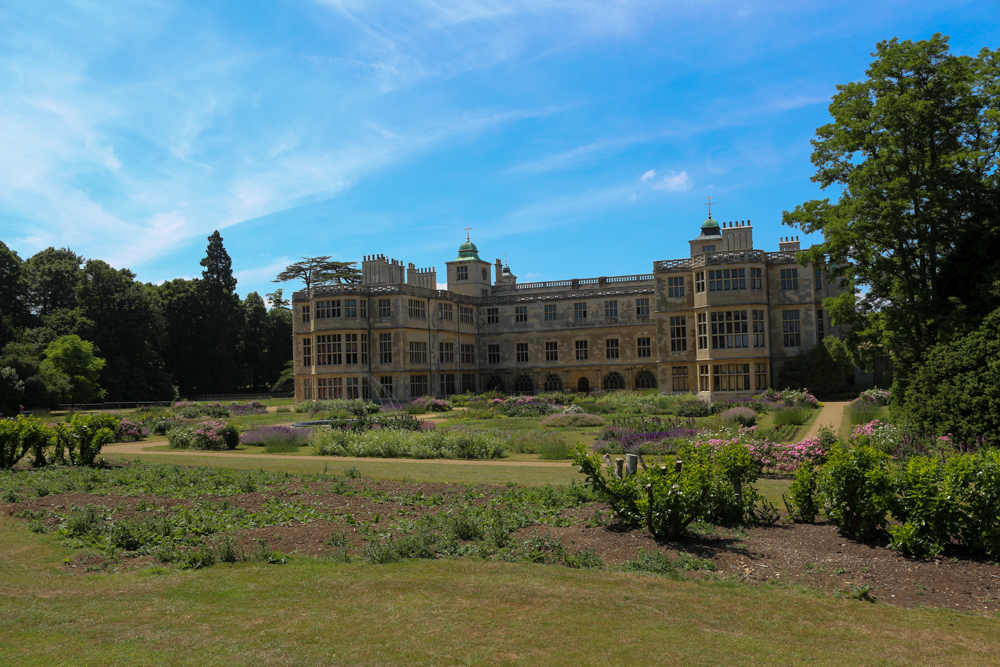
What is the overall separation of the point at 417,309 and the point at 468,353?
7.92 meters

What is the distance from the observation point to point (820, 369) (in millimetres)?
38719

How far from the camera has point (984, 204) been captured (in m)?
18.0

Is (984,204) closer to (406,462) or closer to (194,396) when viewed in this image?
(406,462)

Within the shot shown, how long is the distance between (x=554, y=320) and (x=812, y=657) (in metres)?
48.8

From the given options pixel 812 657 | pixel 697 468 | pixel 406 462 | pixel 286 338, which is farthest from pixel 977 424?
pixel 286 338

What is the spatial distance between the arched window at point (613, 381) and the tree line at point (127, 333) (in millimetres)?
30865

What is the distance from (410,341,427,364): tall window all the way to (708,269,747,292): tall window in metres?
20.2

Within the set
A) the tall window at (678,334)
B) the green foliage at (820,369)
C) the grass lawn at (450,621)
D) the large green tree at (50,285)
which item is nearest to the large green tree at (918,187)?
the grass lawn at (450,621)

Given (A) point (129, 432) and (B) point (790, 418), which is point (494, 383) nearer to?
(A) point (129, 432)

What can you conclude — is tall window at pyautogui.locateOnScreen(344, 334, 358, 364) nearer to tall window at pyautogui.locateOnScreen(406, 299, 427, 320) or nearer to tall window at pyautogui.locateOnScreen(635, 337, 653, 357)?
tall window at pyautogui.locateOnScreen(406, 299, 427, 320)

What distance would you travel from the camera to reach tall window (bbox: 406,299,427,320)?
4831cm

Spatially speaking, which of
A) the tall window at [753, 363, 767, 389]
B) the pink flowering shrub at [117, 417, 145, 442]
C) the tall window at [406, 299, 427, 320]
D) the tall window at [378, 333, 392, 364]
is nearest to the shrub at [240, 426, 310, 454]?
the pink flowering shrub at [117, 417, 145, 442]

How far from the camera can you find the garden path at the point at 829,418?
2246 centimetres

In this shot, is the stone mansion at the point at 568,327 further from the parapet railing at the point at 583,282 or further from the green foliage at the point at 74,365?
the green foliage at the point at 74,365
